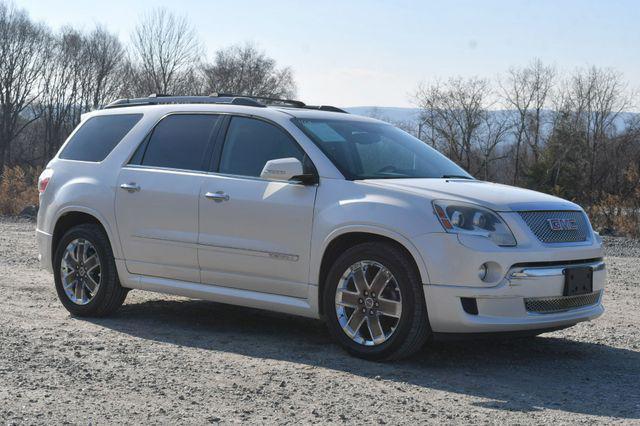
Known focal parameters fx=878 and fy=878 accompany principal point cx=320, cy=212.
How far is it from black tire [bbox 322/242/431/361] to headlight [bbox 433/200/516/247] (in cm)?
39

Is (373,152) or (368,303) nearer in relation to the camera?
(368,303)

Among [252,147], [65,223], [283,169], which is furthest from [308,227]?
[65,223]

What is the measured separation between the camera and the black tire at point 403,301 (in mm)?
5844

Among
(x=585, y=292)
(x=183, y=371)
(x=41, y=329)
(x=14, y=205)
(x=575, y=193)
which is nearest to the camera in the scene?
(x=183, y=371)

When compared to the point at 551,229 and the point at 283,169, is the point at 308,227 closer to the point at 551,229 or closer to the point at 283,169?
the point at 283,169

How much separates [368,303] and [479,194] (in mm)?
1074

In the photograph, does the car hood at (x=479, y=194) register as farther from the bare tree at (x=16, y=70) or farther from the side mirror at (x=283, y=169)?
the bare tree at (x=16, y=70)

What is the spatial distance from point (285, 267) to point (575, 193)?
50726 mm

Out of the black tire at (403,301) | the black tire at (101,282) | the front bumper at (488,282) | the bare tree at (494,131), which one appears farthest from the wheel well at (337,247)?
the bare tree at (494,131)

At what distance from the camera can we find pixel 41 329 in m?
7.15

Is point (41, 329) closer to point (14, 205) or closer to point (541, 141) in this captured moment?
point (14, 205)

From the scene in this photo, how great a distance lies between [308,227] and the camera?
20.9 ft

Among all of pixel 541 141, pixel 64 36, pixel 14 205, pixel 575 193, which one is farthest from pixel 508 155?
pixel 14 205

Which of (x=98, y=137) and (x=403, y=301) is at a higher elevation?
(x=98, y=137)
